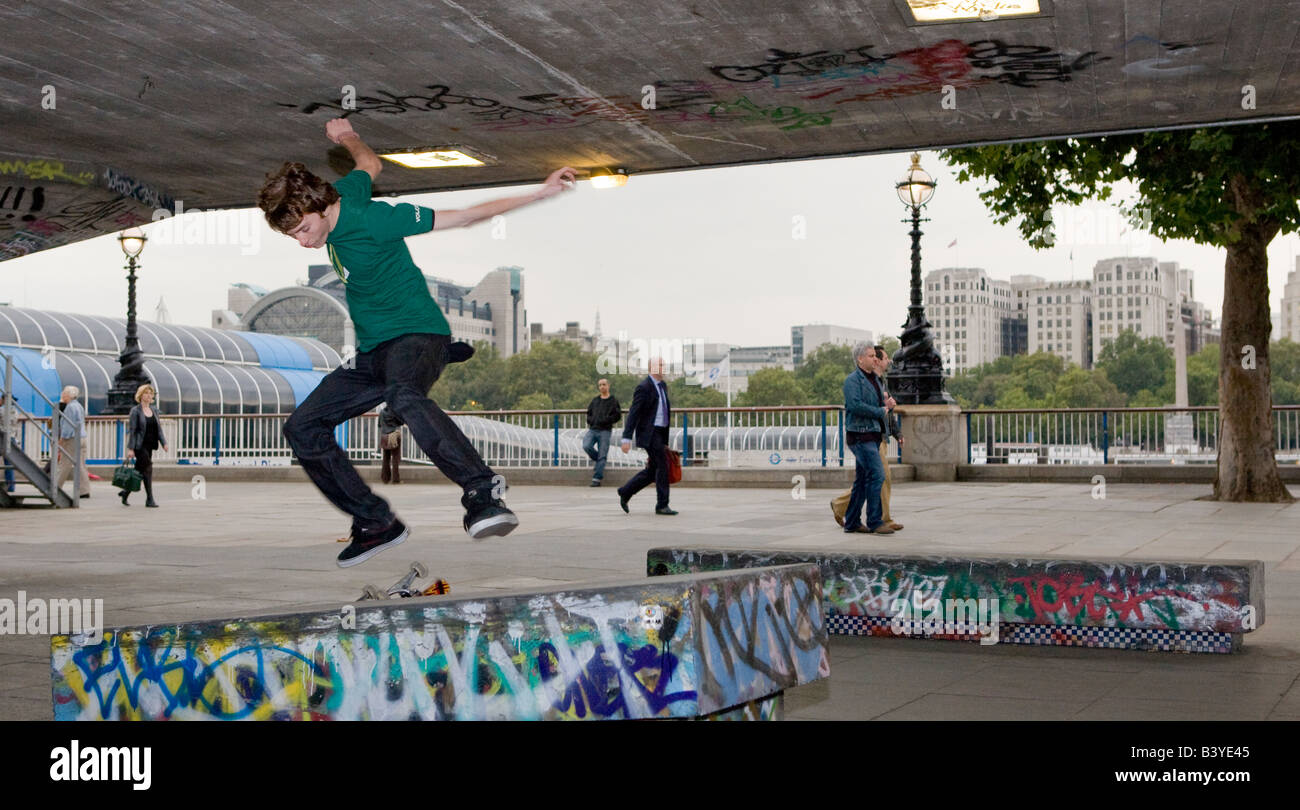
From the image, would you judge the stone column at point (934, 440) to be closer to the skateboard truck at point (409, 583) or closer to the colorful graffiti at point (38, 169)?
the colorful graffiti at point (38, 169)

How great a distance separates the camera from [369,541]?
18.6 feet

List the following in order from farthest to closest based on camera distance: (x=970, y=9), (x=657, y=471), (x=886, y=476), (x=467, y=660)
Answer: (x=657, y=471)
(x=886, y=476)
(x=970, y=9)
(x=467, y=660)

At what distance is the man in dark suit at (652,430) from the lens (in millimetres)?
15430

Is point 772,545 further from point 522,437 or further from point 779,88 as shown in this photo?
point 522,437

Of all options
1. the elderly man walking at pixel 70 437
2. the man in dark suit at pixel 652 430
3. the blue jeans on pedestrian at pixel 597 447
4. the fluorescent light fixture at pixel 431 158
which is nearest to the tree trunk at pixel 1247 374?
the man in dark suit at pixel 652 430

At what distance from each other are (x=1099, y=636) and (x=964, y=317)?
174 metres

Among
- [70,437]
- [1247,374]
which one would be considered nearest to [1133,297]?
[1247,374]

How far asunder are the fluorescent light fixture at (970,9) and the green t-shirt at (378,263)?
11.0 ft

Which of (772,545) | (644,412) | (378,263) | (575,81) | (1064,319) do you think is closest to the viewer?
(378,263)

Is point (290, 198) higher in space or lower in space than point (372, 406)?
higher

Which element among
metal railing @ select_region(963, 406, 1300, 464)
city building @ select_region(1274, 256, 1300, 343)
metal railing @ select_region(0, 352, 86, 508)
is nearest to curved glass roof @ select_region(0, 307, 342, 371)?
metal railing @ select_region(0, 352, 86, 508)

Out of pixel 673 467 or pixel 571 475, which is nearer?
pixel 673 467

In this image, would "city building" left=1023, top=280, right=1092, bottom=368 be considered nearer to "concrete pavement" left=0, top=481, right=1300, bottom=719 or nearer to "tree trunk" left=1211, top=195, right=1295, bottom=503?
"tree trunk" left=1211, top=195, right=1295, bottom=503
